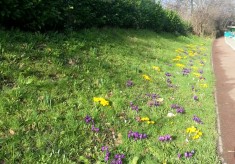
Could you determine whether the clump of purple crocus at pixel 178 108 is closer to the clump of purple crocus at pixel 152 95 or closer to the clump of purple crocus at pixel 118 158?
the clump of purple crocus at pixel 152 95

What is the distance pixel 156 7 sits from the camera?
23.3m

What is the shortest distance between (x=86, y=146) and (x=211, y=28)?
127ft

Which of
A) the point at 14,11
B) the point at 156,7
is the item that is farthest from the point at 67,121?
the point at 156,7

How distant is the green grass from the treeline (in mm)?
562

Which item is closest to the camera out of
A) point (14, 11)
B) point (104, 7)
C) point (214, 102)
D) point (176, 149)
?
point (176, 149)

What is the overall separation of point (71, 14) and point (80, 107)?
5634 millimetres

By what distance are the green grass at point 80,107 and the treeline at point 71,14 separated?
1.84 feet

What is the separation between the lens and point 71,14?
10312 millimetres

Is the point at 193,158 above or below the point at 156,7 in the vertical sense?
below

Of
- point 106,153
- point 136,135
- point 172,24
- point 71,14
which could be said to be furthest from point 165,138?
point 172,24

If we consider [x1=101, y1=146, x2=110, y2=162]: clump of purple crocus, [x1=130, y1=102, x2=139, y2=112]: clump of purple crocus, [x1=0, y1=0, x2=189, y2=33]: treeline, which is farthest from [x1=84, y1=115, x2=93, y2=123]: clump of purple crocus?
[x1=0, y1=0, x2=189, y2=33]: treeline

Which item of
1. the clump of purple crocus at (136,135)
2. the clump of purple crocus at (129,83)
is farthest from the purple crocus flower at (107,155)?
the clump of purple crocus at (129,83)

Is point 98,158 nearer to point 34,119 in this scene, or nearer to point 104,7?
point 34,119

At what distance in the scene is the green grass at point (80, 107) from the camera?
14.8ft
